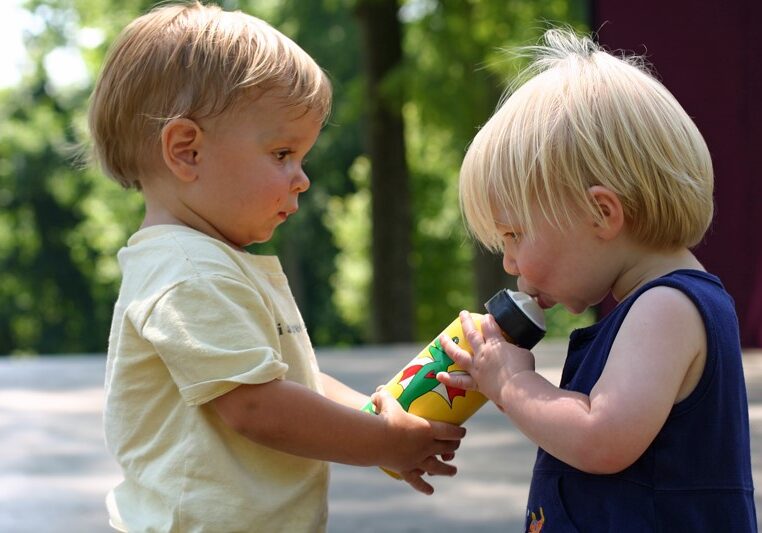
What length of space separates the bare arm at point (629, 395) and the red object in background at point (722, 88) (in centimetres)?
530

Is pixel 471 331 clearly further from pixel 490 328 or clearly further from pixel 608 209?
pixel 608 209

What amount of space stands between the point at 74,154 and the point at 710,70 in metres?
5.86

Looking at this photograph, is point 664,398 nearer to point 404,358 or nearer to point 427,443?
point 427,443

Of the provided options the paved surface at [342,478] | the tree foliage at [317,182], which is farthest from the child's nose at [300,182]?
the tree foliage at [317,182]

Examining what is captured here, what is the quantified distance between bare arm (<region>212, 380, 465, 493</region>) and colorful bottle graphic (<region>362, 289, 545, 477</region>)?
2 cm

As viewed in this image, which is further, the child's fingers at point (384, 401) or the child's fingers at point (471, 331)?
the child's fingers at point (384, 401)

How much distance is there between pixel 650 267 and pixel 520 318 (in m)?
0.25

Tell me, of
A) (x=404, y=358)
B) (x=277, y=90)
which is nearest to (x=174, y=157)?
(x=277, y=90)

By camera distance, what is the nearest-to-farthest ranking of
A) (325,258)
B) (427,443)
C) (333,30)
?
(427,443) → (333,30) → (325,258)

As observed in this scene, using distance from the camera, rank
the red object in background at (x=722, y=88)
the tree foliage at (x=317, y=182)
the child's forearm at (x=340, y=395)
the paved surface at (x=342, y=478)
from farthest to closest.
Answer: the tree foliage at (x=317, y=182)
the red object in background at (x=722, y=88)
the paved surface at (x=342, y=478)
the child's forearm at (x=340, y=395)

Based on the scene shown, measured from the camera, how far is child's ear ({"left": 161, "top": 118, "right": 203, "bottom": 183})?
2201 mm

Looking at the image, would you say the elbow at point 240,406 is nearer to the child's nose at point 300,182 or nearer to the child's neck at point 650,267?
the child's nose at point 300,182

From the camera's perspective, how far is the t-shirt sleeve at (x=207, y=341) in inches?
79.0

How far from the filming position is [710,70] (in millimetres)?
7531
